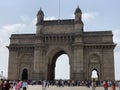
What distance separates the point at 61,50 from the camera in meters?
55.8

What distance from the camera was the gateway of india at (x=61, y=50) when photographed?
52406 mm

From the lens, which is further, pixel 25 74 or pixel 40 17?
pixel 25 74

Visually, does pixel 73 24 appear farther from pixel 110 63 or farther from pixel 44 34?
pixel 110 63

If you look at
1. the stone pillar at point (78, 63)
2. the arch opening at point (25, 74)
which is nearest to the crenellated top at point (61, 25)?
the stone pillar at point (78, 63)

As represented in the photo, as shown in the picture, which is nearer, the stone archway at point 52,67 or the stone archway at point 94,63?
the stone archway at point 94,63

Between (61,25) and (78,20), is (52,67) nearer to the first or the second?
(61,25)

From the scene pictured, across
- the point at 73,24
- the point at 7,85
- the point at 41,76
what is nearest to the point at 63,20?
the point at 73,24

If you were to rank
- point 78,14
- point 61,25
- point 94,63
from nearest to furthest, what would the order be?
point 94,63 < point 78,14 < point 61,25

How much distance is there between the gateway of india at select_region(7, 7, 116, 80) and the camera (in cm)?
5241

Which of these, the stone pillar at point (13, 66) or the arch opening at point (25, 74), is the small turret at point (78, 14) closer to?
the stone pillar at point (13, 66)

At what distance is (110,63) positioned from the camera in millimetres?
52000

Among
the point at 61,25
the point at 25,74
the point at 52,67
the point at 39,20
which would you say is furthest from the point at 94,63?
the point at 25,74

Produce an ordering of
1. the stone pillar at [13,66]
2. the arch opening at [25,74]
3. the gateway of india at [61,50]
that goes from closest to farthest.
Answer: the gateway of india at [61,50]
the stone pillar at [13,66]
the arch opening at [25,74]

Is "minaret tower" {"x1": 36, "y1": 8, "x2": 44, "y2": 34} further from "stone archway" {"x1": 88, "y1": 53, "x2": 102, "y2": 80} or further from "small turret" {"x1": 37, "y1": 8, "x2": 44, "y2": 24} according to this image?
"stone archway" {"x1": 88, "y1": 53, "x2": 102, "y2": 80}
